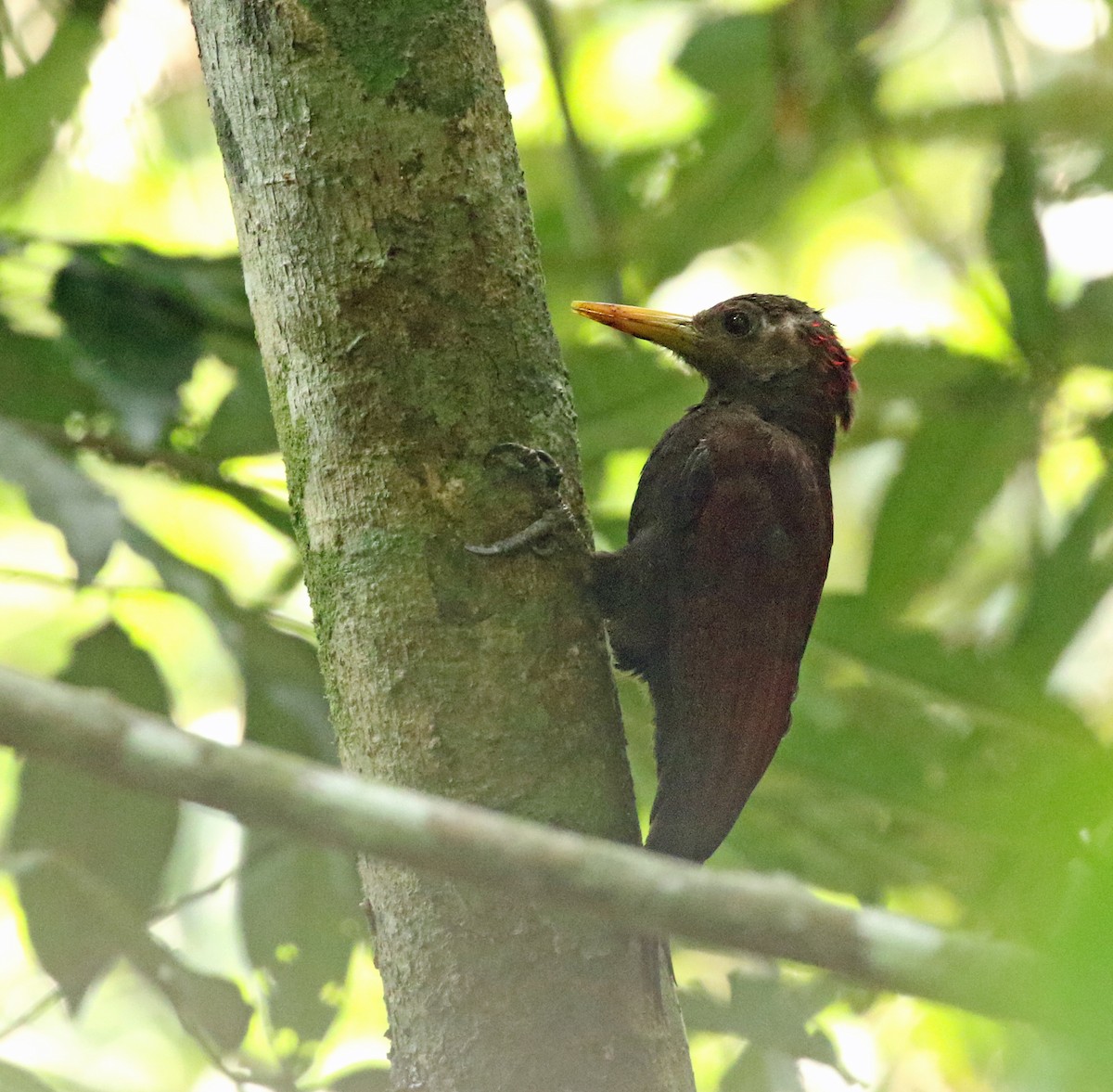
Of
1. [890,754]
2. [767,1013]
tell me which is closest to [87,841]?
[767,1013]

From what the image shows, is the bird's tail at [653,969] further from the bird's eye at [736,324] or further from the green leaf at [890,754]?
the bird's eye at [736,324]

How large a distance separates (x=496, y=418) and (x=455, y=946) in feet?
2.20

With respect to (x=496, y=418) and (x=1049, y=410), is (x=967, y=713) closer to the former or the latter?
(x=1049, y=410)

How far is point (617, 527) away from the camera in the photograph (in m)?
2.70

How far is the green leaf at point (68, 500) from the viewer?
6.64ft

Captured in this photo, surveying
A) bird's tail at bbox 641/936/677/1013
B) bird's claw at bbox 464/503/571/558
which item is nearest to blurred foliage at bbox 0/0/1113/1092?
bird's tail at bbox 641/936/677/1013

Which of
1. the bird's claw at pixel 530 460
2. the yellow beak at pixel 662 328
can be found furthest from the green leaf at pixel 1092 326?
the bird's claw at pixel 530 460

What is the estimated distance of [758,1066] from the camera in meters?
2.56

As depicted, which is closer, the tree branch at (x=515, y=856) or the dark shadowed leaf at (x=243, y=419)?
the tree branch at (x=515, y=856)

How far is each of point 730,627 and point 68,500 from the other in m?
1.07

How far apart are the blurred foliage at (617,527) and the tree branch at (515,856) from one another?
254 mm

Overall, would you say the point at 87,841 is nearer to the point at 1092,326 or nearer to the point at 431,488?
the point at 431,488

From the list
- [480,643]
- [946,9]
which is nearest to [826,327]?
[480,643]

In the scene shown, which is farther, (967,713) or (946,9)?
(946,9)
